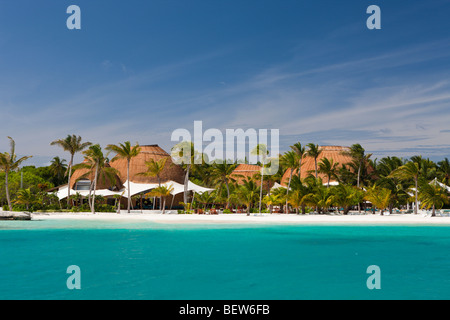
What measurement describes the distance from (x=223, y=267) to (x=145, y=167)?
208 feet

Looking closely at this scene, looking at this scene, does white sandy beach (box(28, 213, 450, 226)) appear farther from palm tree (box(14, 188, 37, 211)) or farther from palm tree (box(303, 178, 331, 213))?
palm tree (box(14, 188, 37, 211))

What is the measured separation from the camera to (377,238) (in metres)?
20.8

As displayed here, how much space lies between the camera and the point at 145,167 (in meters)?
74.3

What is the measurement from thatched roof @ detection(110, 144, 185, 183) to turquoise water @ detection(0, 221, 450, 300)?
53.8 m

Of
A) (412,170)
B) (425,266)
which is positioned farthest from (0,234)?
(412,170)

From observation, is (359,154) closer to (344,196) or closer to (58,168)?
(344,196)

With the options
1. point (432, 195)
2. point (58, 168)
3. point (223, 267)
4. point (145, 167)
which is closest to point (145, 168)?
point (145, 167)

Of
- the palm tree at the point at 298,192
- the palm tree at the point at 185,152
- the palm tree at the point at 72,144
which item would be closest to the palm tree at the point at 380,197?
the palm tree at the point at 298,192

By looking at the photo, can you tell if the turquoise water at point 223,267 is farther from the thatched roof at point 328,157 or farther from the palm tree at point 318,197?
the thatched roof at point 328,157

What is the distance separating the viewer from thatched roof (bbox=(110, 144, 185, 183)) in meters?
73.7

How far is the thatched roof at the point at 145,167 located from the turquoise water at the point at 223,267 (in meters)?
53.8

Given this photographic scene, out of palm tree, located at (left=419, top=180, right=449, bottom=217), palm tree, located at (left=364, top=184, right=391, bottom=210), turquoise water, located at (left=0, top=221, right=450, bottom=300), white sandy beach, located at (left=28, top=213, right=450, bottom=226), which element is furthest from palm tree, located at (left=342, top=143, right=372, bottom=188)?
turquoise water, located at (left=0, top=221, right=450, bottom=300)

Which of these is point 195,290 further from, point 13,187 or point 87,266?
point 13,187

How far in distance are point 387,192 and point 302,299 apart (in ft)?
116
